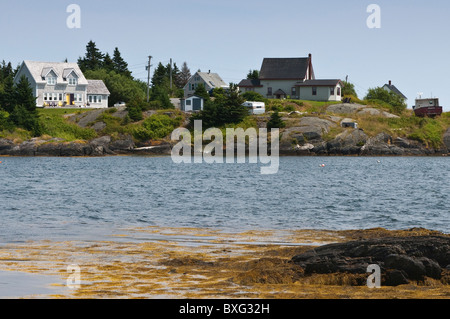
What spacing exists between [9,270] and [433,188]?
36.2 meters

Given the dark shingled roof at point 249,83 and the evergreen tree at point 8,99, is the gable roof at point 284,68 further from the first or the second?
the evergreen tree at point 8,99

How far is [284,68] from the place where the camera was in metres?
125

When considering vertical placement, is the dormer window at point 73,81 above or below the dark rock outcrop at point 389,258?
above

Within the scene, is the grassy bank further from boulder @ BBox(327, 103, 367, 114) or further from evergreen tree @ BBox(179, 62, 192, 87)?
evergreen tree @ BBox(179, 62, 192, 87)

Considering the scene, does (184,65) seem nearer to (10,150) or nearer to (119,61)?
(119,61)

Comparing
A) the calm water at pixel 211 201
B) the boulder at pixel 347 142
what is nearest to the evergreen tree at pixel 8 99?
the calm water at pixel 211 201

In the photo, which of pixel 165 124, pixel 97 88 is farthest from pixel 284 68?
pixel 97 88

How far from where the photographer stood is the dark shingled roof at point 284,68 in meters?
123

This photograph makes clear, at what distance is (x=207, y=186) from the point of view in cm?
4756

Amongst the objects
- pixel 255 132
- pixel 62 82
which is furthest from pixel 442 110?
pixel 62 82

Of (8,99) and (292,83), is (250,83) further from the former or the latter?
(8,99)

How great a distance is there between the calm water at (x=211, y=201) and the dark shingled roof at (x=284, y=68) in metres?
62.9

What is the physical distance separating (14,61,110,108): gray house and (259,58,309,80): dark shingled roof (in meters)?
31.3
